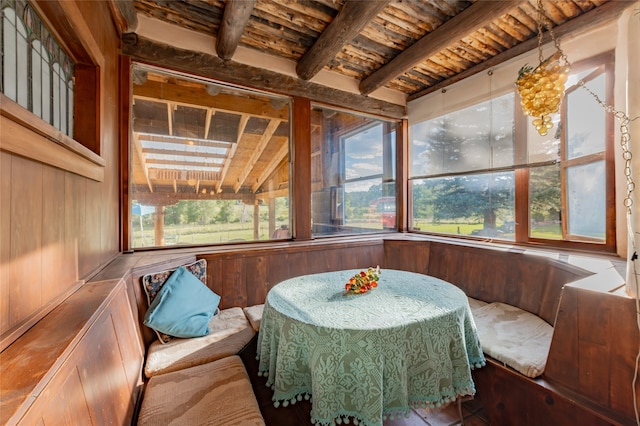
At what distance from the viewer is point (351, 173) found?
3277 millimetres

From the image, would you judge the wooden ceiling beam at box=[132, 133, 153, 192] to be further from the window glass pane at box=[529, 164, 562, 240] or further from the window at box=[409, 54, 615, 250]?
the window glass pane at box=[529, 164, 562, 240]

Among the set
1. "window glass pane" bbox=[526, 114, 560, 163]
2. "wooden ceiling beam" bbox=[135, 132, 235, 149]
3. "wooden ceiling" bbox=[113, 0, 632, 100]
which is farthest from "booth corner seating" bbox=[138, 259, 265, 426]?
"window glass pane" bbox=[526, 114, 560, 163]

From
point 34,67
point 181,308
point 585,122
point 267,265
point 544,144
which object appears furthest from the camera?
point 267,265

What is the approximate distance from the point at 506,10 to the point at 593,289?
185 centimetres

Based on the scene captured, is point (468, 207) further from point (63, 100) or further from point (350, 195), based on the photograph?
point (63, 100)

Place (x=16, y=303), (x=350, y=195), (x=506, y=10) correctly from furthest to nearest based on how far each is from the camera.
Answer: (x=350, y=195) → (x=506, y=10) → (x=16, y=303)

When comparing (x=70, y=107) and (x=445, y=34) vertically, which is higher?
(x=445, y=34)

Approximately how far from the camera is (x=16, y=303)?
0.76 m

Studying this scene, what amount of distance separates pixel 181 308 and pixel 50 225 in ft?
3.00

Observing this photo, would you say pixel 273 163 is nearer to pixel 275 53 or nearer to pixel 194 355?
pixel 275 53

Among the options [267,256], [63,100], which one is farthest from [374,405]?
[63,100]

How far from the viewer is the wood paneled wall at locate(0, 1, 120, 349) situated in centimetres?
74

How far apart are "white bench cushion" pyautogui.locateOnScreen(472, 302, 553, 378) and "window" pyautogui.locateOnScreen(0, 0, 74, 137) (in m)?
2.42

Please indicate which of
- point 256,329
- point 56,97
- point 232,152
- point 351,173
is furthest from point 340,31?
point 256,329
